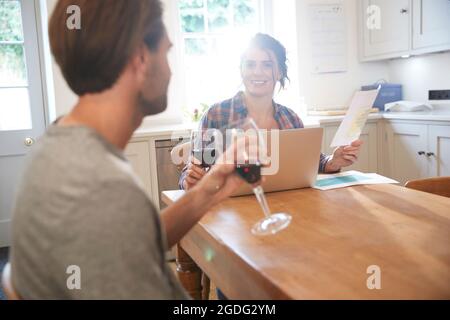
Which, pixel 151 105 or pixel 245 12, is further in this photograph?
pixel 245 12

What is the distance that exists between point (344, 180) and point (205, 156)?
57 centimetres

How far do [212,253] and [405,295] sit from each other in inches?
20.2

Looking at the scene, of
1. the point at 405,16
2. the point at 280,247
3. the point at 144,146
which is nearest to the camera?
the point at 280,247

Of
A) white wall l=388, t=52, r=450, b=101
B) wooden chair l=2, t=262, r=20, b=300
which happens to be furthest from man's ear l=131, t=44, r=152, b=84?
white wall l=388, t=52, r=450, b=101

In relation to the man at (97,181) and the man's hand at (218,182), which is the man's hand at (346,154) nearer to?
the man's hand at (218,182)

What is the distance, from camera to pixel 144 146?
303cm

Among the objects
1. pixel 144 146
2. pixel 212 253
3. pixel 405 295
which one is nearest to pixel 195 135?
pixel 212 253

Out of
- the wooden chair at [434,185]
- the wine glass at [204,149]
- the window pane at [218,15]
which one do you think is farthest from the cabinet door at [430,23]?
the wine glass at [204,149]

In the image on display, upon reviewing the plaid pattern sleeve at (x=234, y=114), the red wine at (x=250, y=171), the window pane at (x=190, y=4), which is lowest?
the red wine at (x=250, y=171)

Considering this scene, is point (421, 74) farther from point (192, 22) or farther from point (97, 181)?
→ point (97, 181)

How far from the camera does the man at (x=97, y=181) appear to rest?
24.3 inches

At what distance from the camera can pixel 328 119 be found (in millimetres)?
3512

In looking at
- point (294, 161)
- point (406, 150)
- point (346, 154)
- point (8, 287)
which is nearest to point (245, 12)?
point (406, 150)

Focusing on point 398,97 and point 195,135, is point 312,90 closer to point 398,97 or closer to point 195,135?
point 398,97
